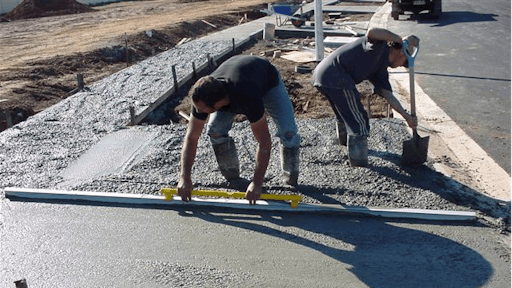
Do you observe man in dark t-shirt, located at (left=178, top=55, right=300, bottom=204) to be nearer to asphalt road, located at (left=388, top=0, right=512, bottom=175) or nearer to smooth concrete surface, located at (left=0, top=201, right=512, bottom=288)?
smooth concrete surface, located at (left=0, top=201, right=512, bottom=288)

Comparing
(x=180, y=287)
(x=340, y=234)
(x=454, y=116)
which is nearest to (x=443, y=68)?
(x=454, y=116)

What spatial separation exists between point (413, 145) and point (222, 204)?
1879 mm

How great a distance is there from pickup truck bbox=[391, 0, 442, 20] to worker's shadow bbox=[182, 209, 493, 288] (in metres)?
14.5

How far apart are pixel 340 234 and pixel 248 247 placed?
71 centimetres

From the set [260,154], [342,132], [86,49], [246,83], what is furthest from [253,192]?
[86,49]

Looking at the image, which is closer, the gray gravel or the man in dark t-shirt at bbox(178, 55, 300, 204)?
the man in dark t-shirt at bbox(178, 55, 300, 204)

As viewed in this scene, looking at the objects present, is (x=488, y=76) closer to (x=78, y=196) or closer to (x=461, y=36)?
(x=461, y=36)

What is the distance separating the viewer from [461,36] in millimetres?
13734

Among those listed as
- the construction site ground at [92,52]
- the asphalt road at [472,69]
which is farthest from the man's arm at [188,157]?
the asphalt road at [472,69]

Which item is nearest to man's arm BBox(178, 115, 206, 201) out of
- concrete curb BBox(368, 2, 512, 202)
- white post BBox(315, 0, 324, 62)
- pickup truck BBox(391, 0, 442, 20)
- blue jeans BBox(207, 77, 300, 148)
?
blue jeans BBox(207, 77, 300, 148)

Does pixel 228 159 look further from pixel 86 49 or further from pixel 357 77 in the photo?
pixel 86 49

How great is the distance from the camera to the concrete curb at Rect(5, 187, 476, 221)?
14.2 feet

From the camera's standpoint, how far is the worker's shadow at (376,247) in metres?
3.58

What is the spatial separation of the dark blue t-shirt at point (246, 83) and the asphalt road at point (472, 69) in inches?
108
